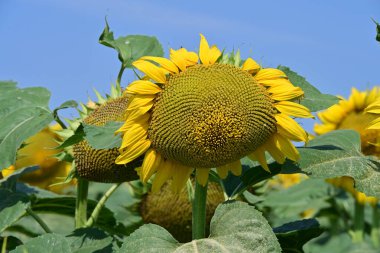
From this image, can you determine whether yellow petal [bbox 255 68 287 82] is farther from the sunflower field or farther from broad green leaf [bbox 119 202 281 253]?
broad green leaf [bbox 119 202 281 253]

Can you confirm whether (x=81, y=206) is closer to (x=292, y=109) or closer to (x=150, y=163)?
(x=150, y=163)

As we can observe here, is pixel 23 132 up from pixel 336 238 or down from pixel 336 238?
up

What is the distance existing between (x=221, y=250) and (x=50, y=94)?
103cm

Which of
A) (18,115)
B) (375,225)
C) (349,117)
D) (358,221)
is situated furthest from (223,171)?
(375,225)

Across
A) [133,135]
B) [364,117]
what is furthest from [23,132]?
[364,117]

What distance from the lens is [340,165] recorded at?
1.99 meters

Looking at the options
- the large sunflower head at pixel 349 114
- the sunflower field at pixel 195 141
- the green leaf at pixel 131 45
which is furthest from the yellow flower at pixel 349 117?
the green leaf at pixel 131 45

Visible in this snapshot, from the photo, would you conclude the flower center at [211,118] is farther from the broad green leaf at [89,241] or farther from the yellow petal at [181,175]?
the broad green leaf at [89,241]

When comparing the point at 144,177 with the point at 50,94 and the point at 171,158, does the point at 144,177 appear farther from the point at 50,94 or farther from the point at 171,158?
the point at 50,94

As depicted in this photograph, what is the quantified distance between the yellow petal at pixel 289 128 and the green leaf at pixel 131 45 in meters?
0.61

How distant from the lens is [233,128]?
1863 millimetres

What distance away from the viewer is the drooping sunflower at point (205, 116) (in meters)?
1.88

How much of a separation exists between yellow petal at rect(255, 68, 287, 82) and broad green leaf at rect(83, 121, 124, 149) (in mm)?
386

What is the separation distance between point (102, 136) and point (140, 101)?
0.51 ft
